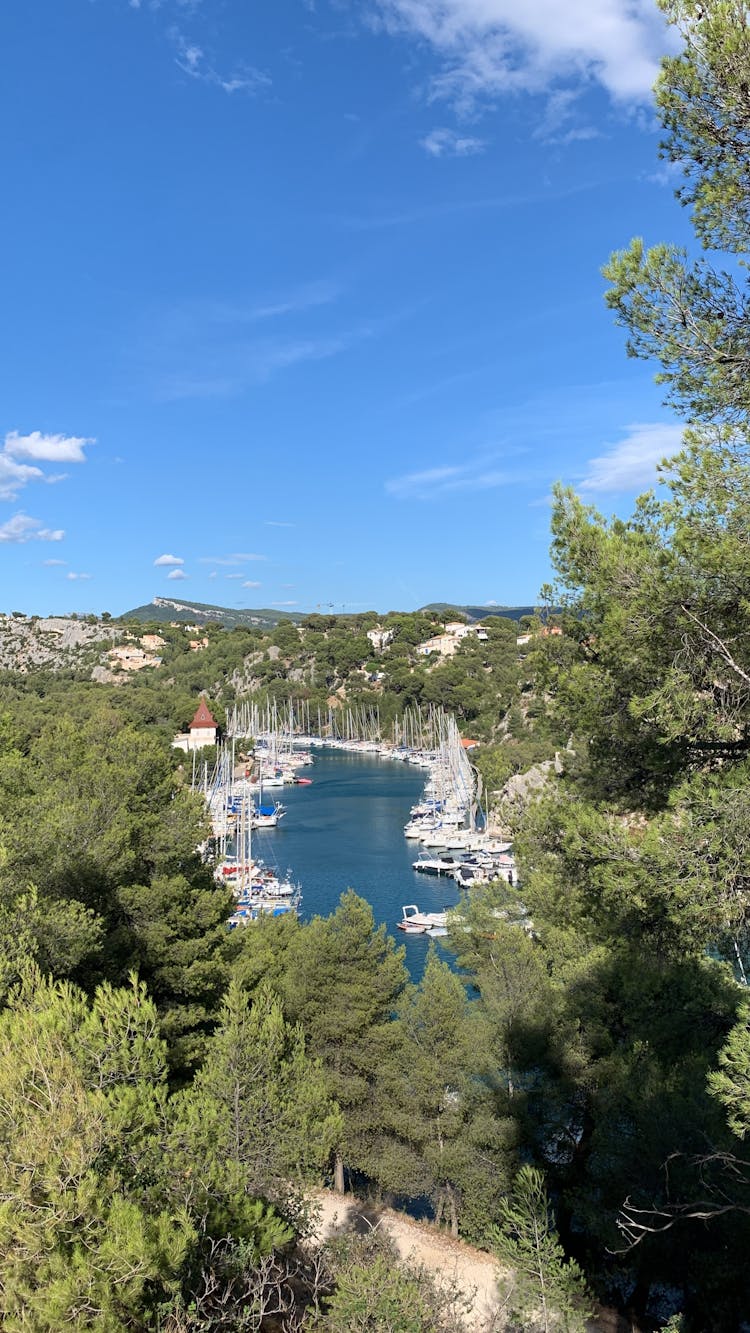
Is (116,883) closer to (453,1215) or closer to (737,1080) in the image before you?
(453,1215)

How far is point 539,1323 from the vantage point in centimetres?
696

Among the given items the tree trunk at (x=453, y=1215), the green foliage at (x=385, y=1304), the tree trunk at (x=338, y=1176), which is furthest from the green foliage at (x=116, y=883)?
the tree trunk at (x=453, y=1215)

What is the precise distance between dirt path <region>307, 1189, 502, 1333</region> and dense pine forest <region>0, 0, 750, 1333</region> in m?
0.35

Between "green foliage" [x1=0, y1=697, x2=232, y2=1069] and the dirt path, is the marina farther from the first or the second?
the dirt path

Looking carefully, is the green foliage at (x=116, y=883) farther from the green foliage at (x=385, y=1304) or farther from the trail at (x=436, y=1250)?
the green foliage at (x=385, y=1304)

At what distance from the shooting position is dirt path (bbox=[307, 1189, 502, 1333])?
924 centimetres

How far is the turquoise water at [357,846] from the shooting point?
27.7 metres

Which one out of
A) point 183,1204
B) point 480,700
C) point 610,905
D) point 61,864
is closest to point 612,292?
point 610,905

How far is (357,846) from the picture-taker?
36531 millimetres

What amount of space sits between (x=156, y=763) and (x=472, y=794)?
99.1 ft

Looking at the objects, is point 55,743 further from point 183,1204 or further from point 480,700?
point 480,700

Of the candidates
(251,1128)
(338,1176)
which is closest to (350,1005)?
(338,1176)

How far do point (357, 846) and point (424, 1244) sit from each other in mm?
26266

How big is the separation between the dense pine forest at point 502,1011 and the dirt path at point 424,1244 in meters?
0.35
